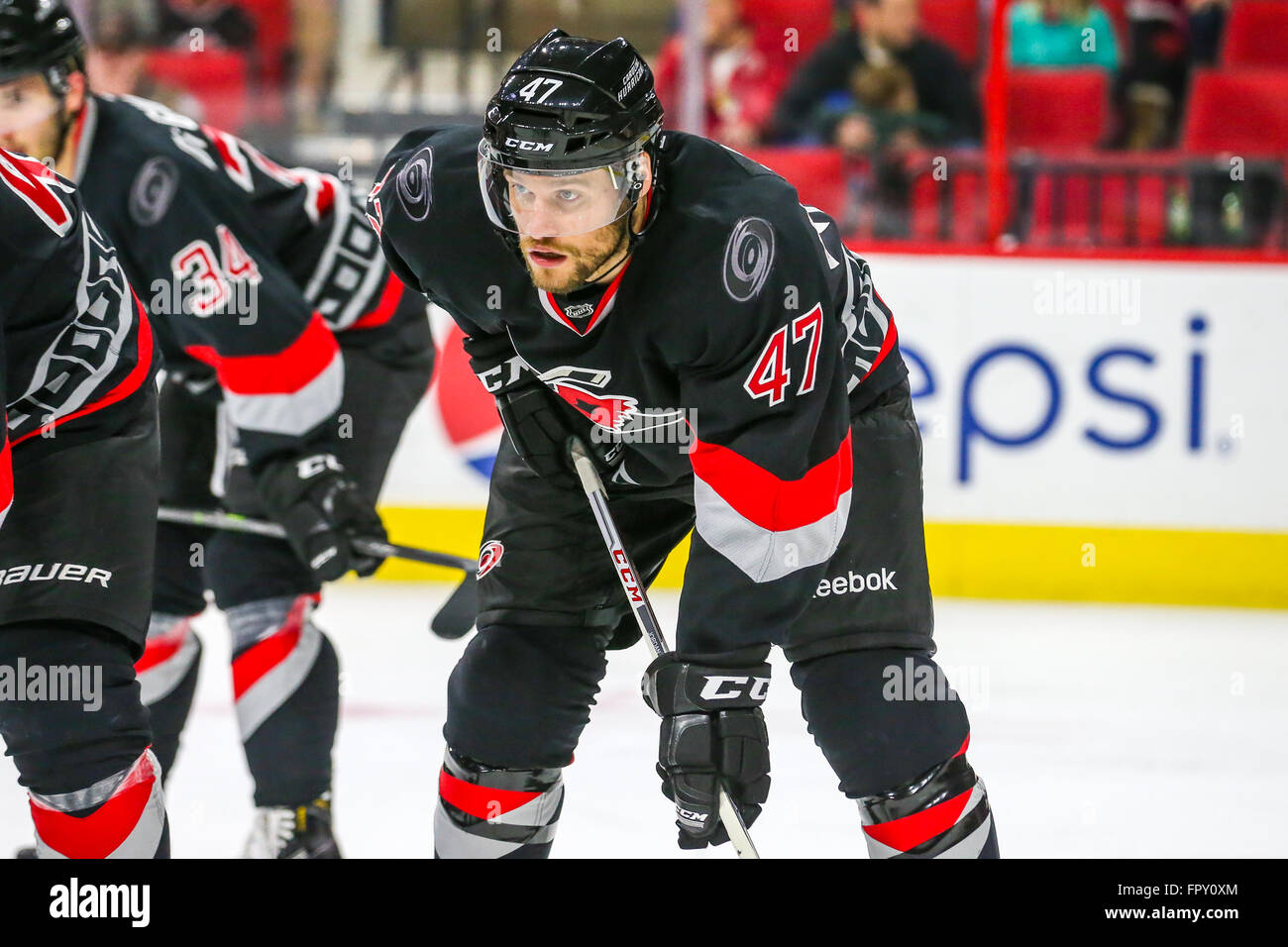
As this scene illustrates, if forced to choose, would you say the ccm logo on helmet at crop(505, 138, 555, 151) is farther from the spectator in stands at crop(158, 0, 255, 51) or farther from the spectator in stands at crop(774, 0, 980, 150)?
the spectator in stands at crop(158, 0, 255, 51)

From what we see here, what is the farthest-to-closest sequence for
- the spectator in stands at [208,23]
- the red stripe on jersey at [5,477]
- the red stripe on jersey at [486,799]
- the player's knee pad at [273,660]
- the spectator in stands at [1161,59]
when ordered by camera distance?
Result: the spectator in stands at [208,23] → the spectator in stands at [1161,59] → the player's knee pad at [273,660] → the red stripe on jersey at [486,799] → the red stripe on jersey at [5,477]

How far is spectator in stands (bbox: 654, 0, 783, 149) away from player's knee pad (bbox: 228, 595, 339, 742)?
265cm

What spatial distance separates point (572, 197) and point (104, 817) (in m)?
0.93

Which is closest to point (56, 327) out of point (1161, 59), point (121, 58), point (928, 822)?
point (928, 822)

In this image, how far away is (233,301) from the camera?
2.56 metres

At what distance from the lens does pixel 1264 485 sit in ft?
15.1

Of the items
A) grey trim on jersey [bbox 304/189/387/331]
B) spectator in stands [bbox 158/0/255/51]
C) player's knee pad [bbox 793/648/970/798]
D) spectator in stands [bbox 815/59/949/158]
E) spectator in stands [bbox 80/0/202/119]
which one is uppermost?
spectator in stands [bbox 158/0/255/51]

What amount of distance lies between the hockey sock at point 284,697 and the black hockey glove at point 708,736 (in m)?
0.96

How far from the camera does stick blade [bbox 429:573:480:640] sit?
8.45ft

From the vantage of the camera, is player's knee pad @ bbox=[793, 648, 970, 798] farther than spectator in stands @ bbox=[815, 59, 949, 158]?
No

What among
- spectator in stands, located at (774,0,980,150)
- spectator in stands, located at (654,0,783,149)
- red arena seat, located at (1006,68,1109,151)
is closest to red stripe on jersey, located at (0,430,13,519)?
spectator in stands, located at (654,0,783,149)

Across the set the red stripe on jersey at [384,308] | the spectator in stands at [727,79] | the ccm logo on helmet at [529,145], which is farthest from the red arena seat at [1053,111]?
the ccm logo on helmet at [529,145]

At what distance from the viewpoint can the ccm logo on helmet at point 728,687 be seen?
1.94 m

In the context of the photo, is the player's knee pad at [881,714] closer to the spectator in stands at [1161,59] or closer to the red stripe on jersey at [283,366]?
the red stripe on jersey at [283,366]
